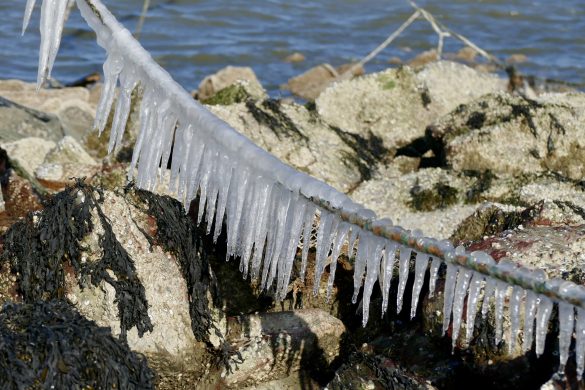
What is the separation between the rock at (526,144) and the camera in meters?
8.55

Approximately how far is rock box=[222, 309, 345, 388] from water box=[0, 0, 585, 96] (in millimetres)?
10323

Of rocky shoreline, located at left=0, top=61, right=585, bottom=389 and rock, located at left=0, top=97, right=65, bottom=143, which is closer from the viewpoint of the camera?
rocky shoreline, located at left=0, top=61, right=585, bottom=389

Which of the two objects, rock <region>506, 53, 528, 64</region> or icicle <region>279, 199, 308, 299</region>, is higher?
icicle <region>279, 199, 308, 299</region>

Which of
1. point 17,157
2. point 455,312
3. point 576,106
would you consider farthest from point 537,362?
point 17,157

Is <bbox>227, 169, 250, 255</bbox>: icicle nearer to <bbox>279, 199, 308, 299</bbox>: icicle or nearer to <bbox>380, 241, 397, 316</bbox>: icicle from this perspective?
<bbox>279, 199, 308, 299</bbox>: icicle

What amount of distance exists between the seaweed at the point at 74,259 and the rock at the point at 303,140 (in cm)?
291

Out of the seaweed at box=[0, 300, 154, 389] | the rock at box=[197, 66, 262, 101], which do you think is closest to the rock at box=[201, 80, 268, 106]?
the rock at box=[197, 66, 262, 101]

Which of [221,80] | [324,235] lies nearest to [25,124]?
[221,80]

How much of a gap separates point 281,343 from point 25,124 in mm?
6090

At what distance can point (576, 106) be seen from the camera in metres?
9.13

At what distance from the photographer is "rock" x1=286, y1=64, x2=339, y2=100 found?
15.5 metres

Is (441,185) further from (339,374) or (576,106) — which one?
(339,374)

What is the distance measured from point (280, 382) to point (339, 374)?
60 cm

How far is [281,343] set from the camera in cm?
567
